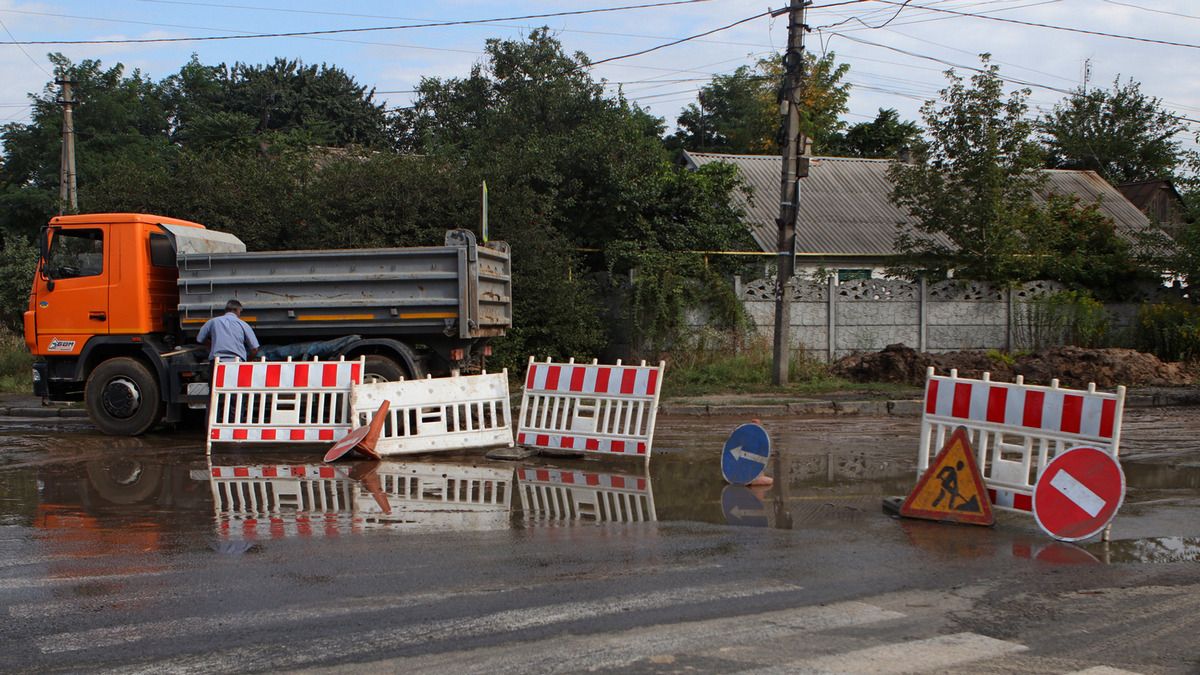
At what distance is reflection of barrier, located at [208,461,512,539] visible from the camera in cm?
786

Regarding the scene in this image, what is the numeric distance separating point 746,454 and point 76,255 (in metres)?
10.1

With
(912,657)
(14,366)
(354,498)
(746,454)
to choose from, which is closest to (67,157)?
(14,366)

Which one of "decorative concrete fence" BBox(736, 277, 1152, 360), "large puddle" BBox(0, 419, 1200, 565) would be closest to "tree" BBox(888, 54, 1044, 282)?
"decorative concrete fence" BBox(736, 277, 1152, 360)

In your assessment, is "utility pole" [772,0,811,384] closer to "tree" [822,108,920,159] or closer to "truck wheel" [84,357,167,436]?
"truck wheel" [84,357,167,436]

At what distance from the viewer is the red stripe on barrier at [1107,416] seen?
24.0 feet

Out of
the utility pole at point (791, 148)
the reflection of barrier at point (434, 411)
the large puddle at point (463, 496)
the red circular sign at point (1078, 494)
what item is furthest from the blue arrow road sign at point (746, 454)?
the utility pole at point (791, 148)

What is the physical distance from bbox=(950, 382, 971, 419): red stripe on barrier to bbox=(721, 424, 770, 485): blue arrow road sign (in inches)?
68.0

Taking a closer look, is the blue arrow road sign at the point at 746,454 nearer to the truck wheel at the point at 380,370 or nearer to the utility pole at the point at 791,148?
the truck wheel at the point at 380,370

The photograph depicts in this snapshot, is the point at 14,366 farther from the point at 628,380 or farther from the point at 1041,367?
the point at 1041,367

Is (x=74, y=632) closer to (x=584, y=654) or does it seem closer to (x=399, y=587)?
(x=399, y=587)

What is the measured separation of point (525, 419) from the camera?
456 inches

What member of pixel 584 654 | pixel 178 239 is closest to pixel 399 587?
pixel 584 654

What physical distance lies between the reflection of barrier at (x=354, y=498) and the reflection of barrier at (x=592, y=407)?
3.09 feet

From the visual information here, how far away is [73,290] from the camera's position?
13844 mm
